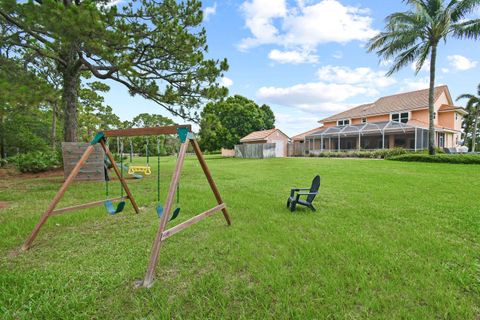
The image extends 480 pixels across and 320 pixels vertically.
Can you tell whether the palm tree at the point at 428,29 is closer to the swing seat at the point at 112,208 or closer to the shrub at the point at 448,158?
the shrub at the point at 448,158

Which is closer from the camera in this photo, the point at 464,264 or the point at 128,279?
the point at 128,279

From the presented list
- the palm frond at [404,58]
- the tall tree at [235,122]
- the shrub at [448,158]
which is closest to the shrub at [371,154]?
the shrub at [448,158]

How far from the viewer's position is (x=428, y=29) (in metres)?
16.5

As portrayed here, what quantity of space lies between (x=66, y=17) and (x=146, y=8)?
368 cm

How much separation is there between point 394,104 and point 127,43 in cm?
3145

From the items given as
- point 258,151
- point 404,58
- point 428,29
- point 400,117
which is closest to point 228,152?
point 258,151

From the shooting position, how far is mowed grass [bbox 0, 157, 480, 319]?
85.0 inches

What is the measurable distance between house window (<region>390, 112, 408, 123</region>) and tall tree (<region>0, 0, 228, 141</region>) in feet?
84.9

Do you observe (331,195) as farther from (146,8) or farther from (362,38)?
(362,38)

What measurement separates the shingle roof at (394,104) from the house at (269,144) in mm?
8263

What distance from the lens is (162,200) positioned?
6699 mm

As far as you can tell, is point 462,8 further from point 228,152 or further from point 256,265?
point 228,152

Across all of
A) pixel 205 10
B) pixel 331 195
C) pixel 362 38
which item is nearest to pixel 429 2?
pixel 362 38

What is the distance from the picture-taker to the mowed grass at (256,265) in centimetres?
216
